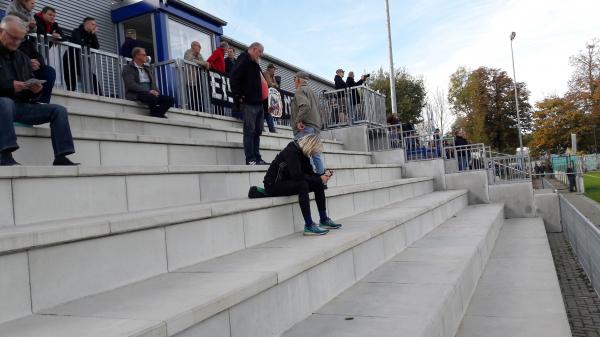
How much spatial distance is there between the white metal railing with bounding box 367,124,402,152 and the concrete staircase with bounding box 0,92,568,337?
6597 mm

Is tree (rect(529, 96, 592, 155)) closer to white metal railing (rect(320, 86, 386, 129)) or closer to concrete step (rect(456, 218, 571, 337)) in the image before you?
white metal railing (rect(320, 86, 386, 129))

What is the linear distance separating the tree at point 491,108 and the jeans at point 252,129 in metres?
42.8

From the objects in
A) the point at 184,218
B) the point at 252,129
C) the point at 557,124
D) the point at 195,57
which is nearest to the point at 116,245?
the point at 184,218

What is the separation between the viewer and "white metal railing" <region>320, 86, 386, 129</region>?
12.9 meters

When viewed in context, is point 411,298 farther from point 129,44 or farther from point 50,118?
point 129,44

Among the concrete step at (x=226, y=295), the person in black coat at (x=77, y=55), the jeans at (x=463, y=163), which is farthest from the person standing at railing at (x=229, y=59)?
the concrete step at (x=226, y=295)

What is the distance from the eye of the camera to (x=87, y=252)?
8.11ft

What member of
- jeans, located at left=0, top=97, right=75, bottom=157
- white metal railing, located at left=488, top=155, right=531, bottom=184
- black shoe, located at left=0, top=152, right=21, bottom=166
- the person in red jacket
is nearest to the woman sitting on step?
jeans, located at left=0, top=97, right=75, bottom=157

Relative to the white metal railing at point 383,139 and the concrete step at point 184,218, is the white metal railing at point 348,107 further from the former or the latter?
the concrete step at point 184,218

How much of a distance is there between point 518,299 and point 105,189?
392cm

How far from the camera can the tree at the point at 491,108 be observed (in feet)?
149

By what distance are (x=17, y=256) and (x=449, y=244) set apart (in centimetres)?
466

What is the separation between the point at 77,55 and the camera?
7.62 meters

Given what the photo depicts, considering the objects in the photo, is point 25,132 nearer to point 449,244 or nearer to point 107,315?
point 107,315
